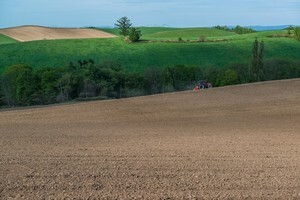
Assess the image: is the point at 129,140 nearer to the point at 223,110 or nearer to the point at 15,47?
the point at 223,110

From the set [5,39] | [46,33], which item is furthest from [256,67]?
[46,33]

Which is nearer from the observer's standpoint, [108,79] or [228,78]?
[108,79]

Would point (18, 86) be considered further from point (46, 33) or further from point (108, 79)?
point (46, 33)

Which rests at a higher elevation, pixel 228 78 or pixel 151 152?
pixel 151 152

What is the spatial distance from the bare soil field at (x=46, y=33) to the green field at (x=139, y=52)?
29.0 ft

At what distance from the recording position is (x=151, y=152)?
1078 centimetres

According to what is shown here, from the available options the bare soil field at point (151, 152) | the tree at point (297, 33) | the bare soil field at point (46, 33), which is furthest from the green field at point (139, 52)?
the bare soil field at point (151, 152)

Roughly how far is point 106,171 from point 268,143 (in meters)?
5.65

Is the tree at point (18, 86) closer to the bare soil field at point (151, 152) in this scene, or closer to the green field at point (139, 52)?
the green field at point (139, 52)

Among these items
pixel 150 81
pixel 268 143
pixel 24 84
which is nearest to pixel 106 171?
pixel 268 143

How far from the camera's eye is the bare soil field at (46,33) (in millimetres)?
82375

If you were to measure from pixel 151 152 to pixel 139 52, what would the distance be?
54.9m

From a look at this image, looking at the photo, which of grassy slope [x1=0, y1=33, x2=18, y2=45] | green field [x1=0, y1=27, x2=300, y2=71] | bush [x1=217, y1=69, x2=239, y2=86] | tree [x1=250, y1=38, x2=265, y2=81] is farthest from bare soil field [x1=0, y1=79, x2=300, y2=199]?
grassy slope [x1=0, y1=33, x2=18, y2=45]

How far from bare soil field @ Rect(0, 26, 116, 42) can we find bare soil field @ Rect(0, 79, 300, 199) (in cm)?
6283
